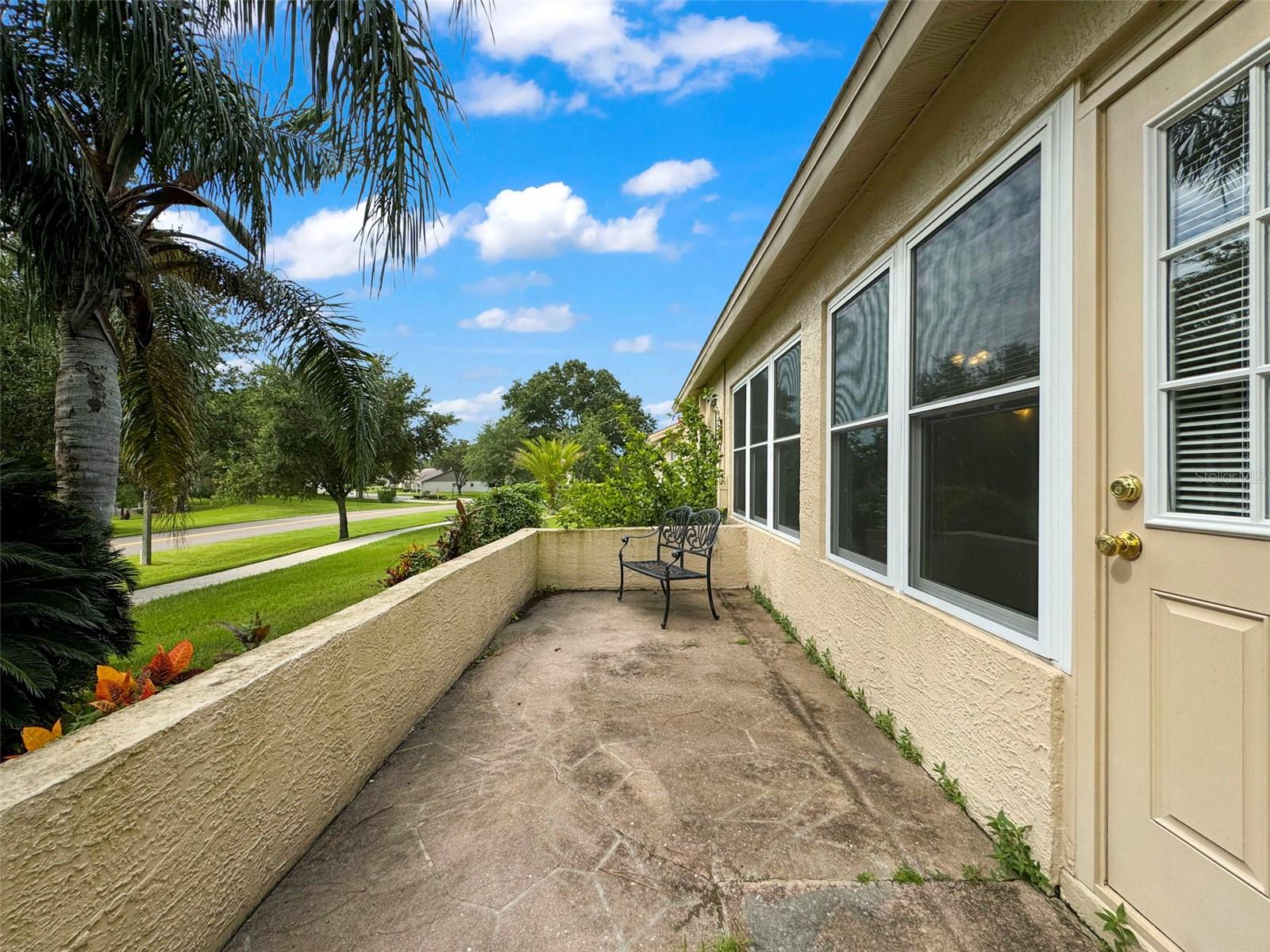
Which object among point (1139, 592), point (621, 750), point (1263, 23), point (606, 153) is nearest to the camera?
point (1263, 23)

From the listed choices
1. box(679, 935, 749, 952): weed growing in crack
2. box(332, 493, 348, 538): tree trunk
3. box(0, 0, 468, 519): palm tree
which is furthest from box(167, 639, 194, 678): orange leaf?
box(332, 493, 348, 538): tree trunk

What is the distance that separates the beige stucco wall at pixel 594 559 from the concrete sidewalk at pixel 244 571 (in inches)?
48.0

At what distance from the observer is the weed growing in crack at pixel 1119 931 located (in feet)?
4.56

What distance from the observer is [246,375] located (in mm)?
12906

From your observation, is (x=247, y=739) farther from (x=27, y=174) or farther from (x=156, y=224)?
(x=156, y=224)

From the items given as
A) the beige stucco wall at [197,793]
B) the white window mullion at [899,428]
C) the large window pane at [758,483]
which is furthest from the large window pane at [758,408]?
the beige stucco wall at [197,793]

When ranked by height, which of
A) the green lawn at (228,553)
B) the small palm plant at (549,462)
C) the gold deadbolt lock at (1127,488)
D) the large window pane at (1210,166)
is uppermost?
the large window pane at (1210,166)


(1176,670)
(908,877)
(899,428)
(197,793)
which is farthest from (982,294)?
(197,793)

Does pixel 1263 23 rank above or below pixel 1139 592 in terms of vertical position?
above

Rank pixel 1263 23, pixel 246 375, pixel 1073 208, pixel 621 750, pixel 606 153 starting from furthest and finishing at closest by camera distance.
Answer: pixel 246 375, pixel 606 153, pixel 621 750, pixel 1073 208, pixel 1263 23

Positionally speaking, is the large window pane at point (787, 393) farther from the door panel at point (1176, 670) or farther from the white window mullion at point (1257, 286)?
the white window mullion at point (1257, 286)

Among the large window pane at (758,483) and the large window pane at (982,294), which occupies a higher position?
the large window pane at (982,294)

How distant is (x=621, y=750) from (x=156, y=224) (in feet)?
18.1

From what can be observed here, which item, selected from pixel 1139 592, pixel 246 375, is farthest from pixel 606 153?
pixel 246 375
